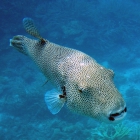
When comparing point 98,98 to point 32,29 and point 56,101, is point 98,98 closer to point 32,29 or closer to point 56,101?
point 56,101

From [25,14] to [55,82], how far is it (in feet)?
68.4

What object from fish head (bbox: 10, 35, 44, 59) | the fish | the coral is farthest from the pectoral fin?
the coral

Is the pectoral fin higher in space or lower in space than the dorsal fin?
lower

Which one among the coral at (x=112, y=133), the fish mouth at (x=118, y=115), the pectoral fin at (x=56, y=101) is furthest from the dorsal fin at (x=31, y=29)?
the coral at (x=112, y=133)

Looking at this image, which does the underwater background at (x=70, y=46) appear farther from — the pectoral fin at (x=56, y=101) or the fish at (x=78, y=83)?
the pectoral fin at (x=56, y=101)

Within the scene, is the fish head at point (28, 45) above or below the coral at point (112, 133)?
below

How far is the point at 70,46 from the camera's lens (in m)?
21.1

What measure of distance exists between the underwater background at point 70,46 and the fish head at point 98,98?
6.07m

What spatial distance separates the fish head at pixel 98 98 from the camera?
1802 millimetres

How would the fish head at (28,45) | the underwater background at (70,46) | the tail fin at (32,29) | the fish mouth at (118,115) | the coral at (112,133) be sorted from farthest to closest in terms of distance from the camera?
the underwater background at (70,46)
the coral at (112,133)
the fish head at (28,45)
the tail fin at (32,29)
the fish mouth at (118,115)

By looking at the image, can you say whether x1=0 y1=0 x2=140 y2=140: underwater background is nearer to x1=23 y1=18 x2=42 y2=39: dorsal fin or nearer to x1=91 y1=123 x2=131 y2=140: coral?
x1=91 y1=123 x2=131 y2=140: coral

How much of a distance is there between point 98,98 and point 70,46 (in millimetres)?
19230

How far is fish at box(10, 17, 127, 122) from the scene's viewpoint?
6.26ft

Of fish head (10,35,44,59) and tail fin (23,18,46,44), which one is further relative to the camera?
fish head (10,35,44,59)
